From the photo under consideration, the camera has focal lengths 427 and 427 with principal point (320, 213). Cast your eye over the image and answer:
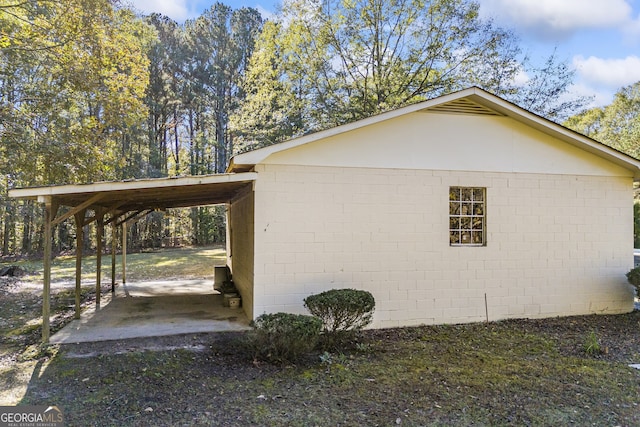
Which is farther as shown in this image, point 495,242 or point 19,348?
point 495,242

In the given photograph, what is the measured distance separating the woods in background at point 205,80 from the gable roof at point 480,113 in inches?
252

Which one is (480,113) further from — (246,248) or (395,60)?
(395,60)

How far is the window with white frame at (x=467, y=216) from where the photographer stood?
7711 mm

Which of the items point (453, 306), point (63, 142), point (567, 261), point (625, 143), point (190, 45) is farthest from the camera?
point (190, 45)

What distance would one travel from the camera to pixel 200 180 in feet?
20.4

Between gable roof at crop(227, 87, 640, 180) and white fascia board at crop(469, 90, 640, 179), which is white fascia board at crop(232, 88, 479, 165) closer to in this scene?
gable roof at crop(227, 87, 640, 180)

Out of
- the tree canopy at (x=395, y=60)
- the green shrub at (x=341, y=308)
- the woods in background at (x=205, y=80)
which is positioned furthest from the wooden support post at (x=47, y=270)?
the tree canopy at (x=395, y=60)

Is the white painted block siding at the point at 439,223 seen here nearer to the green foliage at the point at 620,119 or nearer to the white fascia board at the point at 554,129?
the white fascia board at the point at 554,129

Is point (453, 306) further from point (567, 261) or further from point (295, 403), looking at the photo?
point (295, 403)

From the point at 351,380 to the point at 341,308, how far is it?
1252 millimetres

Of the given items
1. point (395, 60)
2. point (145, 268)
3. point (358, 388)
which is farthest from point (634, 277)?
point (145, 268)

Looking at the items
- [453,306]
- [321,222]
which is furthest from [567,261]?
[321,222]

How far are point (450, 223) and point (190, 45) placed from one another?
25178mm

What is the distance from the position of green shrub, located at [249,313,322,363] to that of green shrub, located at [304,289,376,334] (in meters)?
0.54
